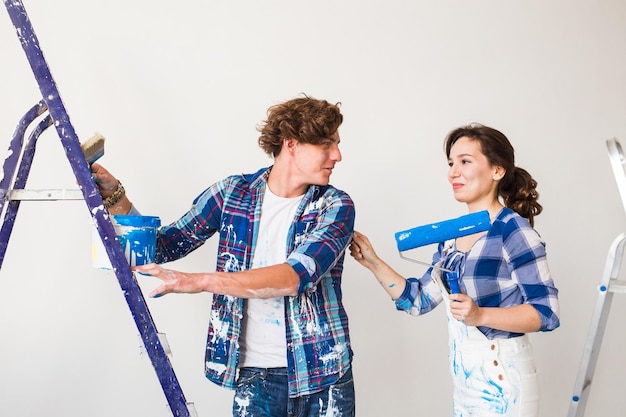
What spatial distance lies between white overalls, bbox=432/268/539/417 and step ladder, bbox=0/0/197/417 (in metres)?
0.72

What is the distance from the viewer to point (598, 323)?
7.00 feet

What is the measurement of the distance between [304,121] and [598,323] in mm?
1149

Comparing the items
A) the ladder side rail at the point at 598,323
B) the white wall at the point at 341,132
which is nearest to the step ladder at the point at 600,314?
the ladder side rail at the point at 598,323

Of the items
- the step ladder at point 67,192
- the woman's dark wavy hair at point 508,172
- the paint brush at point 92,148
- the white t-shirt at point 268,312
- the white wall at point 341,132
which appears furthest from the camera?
the white wall at point 341,132

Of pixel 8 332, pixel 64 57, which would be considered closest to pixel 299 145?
pixel 64 57

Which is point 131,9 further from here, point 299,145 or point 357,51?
point 299,145

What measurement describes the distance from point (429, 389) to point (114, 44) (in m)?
1.92

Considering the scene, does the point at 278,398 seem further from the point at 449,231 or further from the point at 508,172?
the point at 508,172

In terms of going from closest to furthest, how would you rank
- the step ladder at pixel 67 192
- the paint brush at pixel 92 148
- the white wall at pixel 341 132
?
1. the step ladder at pixel 67 192
2. the paint brush at pixel 92 148
3. the white wall at pixel 341 132

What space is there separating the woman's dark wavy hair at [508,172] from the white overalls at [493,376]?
0.36 m

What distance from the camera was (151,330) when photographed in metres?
1.51

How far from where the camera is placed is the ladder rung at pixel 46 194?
1.48 meters

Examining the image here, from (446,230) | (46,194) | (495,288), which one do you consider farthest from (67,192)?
(495,288)

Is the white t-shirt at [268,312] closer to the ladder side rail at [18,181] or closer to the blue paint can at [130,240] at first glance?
Result: the blue paint can at [130,240]
